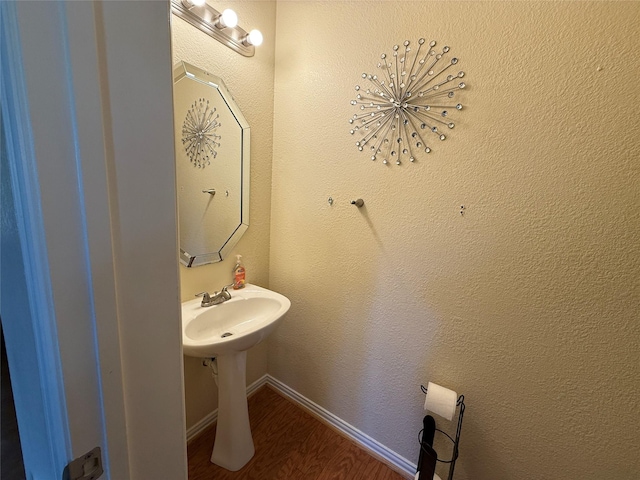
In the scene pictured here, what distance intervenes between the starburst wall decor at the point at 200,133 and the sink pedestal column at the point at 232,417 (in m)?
0.94

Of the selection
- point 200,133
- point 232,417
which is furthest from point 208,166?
point 232,417

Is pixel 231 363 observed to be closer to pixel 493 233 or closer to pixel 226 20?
pixel 493 233

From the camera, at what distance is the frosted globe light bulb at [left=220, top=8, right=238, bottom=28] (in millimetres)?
1151

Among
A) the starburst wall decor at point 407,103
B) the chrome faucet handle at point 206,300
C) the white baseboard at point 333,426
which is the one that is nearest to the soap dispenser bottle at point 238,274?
the chrome faucet handle at point 206,300

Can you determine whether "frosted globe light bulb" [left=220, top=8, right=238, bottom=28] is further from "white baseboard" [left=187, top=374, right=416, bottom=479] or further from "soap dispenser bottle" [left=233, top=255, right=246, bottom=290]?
"white baseboard" [left=187, top=374, right=416, bottom=479]

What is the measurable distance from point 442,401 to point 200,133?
1.54 m

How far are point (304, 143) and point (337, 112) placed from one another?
0.23 meters

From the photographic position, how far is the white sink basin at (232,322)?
3.35 ft

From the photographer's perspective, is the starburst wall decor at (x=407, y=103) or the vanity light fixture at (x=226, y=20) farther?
the vanity light fixture at (x=226, y=20)

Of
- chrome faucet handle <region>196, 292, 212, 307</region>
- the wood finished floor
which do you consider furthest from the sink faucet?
the wood finished floor

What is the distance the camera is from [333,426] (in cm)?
150

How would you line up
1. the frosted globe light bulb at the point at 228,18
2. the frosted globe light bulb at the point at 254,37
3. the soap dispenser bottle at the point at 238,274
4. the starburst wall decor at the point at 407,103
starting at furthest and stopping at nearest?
the soap dispenser bottle at the point at 238,274, the frosted globe light bulb at the point at 254,37, the frosted globe light bulb at the point at 228,18, the starburst wall decor at the point at 407,103

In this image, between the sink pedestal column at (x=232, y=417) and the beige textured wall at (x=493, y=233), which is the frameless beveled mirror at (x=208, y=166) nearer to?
the beige textured wall at (x=493, y=233)

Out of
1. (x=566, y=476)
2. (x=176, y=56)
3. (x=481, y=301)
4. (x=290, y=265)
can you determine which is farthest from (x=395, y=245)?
(x=176, y=56)
